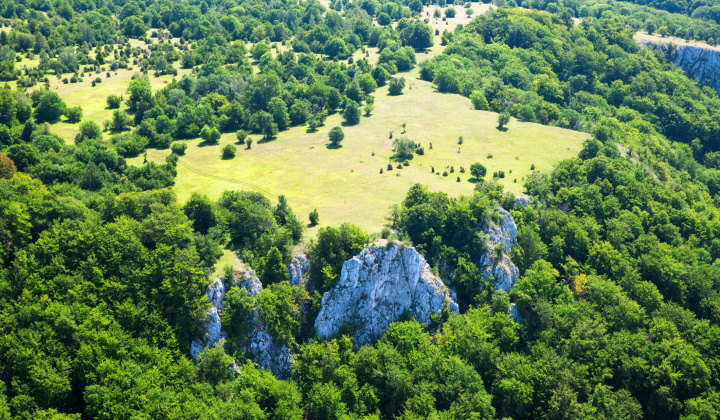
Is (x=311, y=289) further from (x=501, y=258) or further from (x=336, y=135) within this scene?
(x=336, y=135)

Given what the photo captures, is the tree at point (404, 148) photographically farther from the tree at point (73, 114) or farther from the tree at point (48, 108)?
the tree at point (48, 108)

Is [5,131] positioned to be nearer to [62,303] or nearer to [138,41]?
Answer: [62,303]

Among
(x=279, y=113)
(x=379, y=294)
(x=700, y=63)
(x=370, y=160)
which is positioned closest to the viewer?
(x=379, y=294)

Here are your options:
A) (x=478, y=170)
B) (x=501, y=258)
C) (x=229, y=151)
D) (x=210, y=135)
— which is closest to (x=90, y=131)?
(x=210, y=135)

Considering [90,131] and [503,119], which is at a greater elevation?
[90,131]

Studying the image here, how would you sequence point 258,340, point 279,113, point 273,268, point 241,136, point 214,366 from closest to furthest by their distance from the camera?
point 214,366 → point 258,340 → point 273,268 → point 241,136 → point 279,113

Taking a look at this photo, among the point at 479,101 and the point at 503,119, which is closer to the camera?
the point at 503,119

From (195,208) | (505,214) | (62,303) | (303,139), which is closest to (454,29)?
(303,139)
